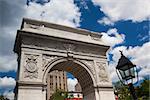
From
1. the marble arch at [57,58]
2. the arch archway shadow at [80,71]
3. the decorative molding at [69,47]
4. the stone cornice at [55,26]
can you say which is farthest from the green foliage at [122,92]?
the decorative molding at [69,47]

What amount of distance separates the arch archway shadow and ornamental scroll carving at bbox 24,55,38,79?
4.15 feet

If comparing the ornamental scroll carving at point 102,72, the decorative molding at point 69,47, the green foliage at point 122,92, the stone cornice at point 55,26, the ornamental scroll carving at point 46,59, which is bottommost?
the green foliage at point 122,92

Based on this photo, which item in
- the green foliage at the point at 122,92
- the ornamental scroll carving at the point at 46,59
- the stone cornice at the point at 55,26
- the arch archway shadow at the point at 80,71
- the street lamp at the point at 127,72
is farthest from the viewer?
the green foliage at the point at 122,92

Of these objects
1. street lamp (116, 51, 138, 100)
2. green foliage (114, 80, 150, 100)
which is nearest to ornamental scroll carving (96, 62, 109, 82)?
street lamp (116, 51, 138, 100)

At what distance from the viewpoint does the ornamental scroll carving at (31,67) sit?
12.6 metres

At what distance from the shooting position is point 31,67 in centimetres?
1284

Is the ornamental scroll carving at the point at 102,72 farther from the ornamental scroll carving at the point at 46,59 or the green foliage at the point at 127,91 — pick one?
the green foliage at the point at 127,91

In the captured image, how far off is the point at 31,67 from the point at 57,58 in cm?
204

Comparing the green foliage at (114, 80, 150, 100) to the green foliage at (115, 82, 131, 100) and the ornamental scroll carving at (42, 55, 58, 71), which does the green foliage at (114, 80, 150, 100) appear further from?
the ornamental scroll carving at (42, 55, 58, 71)

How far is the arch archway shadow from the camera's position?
1445 cm

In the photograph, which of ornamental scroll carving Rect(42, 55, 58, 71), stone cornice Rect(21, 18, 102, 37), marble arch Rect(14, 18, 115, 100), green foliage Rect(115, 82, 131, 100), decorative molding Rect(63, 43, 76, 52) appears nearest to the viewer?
marble arch Rect(14, 18, 115, 100)

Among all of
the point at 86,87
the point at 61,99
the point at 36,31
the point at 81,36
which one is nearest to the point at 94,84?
the point at 86,87

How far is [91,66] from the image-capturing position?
15.2 metres

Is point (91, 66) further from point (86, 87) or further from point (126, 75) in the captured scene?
point (126, 75)
